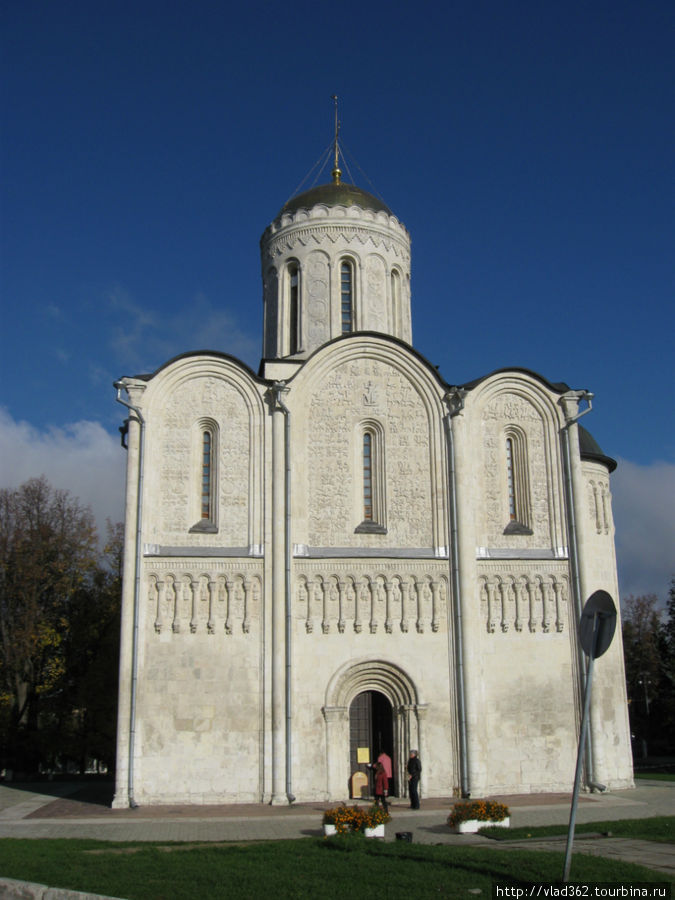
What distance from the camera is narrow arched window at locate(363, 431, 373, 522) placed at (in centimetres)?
1914

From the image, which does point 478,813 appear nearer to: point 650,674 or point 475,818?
point 475,818

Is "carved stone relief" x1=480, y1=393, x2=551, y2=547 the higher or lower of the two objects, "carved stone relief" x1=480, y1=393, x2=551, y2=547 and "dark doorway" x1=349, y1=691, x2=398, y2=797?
the higher

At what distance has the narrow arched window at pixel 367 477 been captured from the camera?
62.8 ft

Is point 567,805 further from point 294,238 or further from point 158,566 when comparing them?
point 294,238

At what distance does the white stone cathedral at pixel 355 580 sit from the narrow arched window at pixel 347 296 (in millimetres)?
2466

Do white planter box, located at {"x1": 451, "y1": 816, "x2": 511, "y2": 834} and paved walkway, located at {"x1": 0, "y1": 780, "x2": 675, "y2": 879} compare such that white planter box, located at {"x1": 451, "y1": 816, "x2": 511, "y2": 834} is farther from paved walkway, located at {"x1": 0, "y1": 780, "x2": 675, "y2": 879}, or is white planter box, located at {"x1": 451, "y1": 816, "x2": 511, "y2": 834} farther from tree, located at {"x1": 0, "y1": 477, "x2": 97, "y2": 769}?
tree, located at {"x1": 0, "y1": 477, "x2": 97, "y2": 769}

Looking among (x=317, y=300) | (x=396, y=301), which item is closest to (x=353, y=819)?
(x=317, y=300)

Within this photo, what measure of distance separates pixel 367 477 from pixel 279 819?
310 inches

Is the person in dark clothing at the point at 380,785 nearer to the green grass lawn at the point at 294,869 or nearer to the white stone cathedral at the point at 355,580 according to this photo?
the white stone cathedral at the point at 355,580

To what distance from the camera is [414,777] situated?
1584 cm

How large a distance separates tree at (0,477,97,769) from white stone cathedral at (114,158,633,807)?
9952 millimetres

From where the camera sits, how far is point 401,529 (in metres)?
18.9

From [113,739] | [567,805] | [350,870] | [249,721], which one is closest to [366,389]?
[249,721]

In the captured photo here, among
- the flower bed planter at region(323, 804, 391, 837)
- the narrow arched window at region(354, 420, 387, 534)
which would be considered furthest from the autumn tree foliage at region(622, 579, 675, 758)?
the flower bed planter at region(323, 804, 391, 837)
